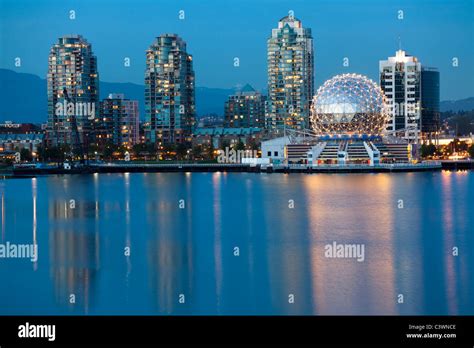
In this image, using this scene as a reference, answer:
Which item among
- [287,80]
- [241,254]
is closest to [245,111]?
[287,80]

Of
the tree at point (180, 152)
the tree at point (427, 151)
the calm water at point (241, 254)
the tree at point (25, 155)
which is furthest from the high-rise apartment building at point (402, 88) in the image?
the calm water at point (241, 254)

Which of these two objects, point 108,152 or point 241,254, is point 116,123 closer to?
point 108,152

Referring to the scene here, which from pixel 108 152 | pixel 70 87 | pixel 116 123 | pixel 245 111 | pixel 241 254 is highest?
pixel 70 87

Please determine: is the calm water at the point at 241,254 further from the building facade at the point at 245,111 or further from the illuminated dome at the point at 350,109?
the building facade at the point at 245,111

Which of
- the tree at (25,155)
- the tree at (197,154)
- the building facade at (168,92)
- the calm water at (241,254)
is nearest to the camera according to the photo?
the calm water at (241,254)

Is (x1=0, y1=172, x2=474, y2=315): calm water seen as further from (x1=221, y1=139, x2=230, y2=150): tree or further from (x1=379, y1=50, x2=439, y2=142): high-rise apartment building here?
(x1=379, y1=50, x2=439, y2=142): high-rise apartment building

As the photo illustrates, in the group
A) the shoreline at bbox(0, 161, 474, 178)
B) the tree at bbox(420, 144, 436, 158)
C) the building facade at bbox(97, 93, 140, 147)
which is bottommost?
the shoreline at bbox(0, 161, 474, 178)

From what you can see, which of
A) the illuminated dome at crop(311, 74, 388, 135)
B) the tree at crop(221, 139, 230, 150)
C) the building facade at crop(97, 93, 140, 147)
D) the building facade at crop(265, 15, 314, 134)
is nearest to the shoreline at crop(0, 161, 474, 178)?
the illuminated dome at crop(311, 74, 388, 135)
